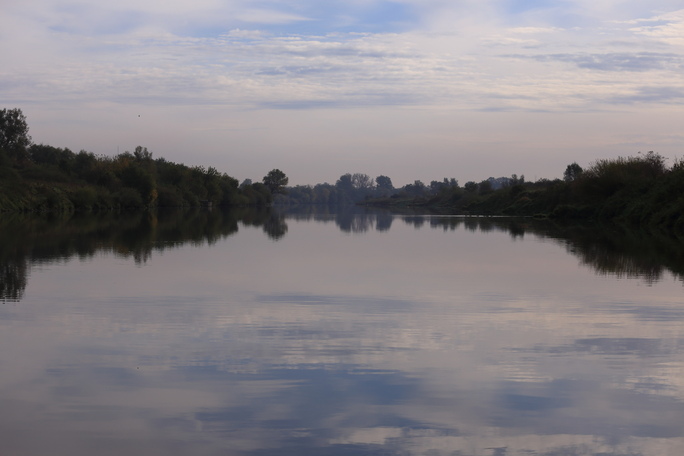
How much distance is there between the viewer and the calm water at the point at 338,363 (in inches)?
245

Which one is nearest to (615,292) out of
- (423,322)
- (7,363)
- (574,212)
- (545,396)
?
(423,322)

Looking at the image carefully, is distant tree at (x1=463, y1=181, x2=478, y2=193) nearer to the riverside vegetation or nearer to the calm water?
the riverside vegetation

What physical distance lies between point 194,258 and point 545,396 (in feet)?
51.6

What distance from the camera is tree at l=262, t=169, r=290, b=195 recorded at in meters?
164

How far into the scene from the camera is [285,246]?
1103 inches

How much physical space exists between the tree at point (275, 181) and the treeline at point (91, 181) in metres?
32.7

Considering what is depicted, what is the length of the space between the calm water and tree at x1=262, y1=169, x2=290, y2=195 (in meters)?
146

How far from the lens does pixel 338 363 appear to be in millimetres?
8664

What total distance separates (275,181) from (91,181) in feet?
258

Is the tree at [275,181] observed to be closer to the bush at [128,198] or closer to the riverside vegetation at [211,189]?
the riverside vegetation at [211,189]

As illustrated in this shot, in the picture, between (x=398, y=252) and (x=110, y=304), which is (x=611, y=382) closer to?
(x=110, y=304)

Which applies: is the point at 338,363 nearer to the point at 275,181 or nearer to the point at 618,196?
the point at 618,196

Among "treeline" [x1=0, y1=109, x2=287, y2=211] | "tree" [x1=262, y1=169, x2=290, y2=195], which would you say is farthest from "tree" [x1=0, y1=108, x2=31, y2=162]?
"tree" [x1=262, y1=169, x2=290, y2=195]

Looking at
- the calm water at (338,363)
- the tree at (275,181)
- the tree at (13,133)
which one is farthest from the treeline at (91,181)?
the calm water at (338,363)
